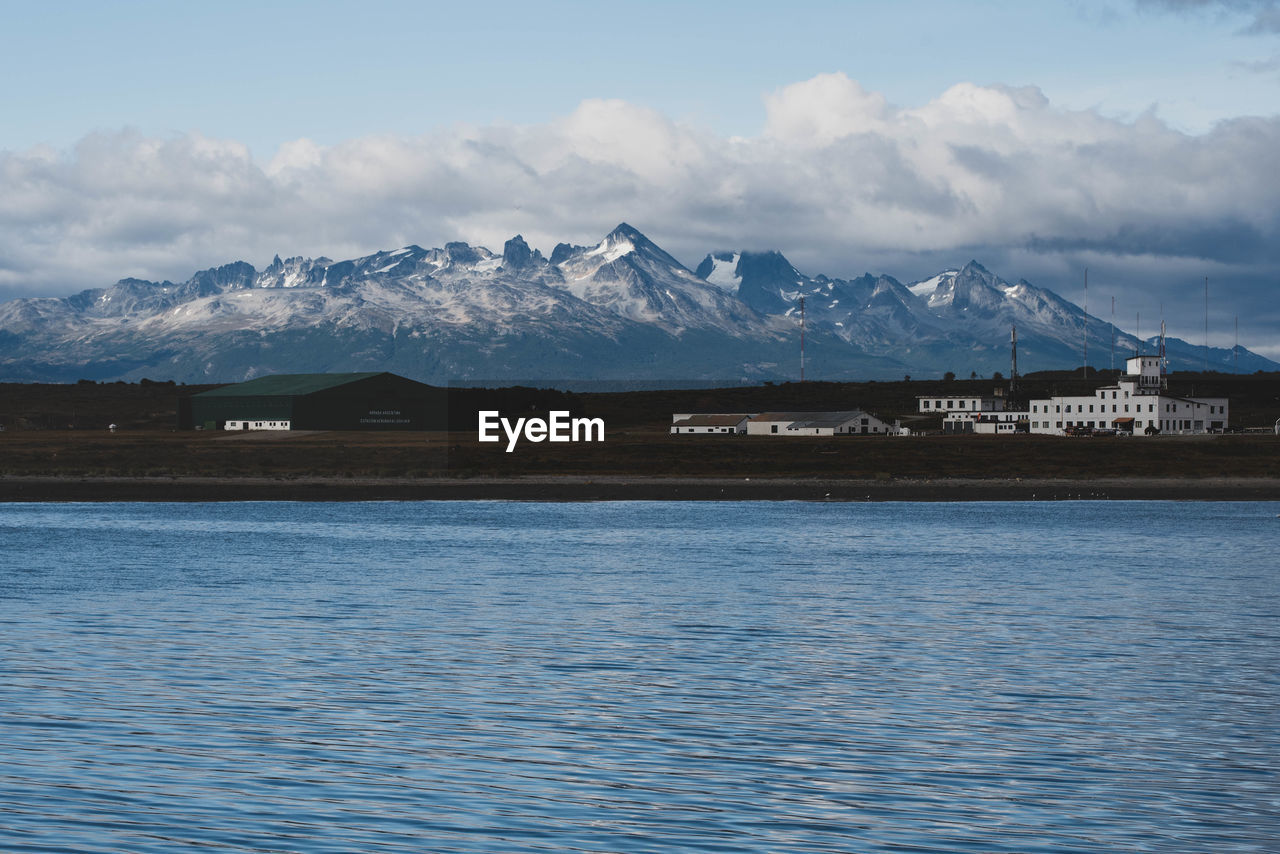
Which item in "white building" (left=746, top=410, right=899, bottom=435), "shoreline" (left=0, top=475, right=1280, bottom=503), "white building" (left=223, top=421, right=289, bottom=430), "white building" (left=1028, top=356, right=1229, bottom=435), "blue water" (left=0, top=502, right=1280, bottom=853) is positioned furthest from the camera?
"white building" (left=223, top=421, right=289, bottom=430)

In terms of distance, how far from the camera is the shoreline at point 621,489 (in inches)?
4016

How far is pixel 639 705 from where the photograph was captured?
24.7 meters

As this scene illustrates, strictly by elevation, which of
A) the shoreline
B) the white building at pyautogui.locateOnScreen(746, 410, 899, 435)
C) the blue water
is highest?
the white building at pyautogui.locateOnScreen(746, 410, 899, 435)

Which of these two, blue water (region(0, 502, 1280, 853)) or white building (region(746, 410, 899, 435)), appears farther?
white building (region(746, 410, 899, 435))

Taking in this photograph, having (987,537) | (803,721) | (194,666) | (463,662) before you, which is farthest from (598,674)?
(987,537)

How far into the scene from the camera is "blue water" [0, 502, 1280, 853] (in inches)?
665

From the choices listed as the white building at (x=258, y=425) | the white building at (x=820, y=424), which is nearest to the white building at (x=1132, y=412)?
the white building at (x=820, y=424)

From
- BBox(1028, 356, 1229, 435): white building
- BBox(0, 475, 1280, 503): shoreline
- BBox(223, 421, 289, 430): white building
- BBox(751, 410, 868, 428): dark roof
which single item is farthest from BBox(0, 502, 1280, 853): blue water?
BBox(1028, 356, 1229, 435): white building

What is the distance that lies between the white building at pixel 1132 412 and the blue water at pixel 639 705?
462ft

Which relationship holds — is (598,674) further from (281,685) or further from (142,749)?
(142,749)

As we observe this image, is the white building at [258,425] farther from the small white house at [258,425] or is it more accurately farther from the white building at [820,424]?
the white building at [820,424]

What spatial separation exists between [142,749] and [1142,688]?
18.1 metres

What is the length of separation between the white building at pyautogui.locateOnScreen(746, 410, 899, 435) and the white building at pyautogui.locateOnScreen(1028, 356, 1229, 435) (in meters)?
22.3

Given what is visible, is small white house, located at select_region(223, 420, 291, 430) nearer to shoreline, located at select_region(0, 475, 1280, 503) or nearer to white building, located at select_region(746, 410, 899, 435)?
white building, located at select_region(746, 410, 899, 435)
